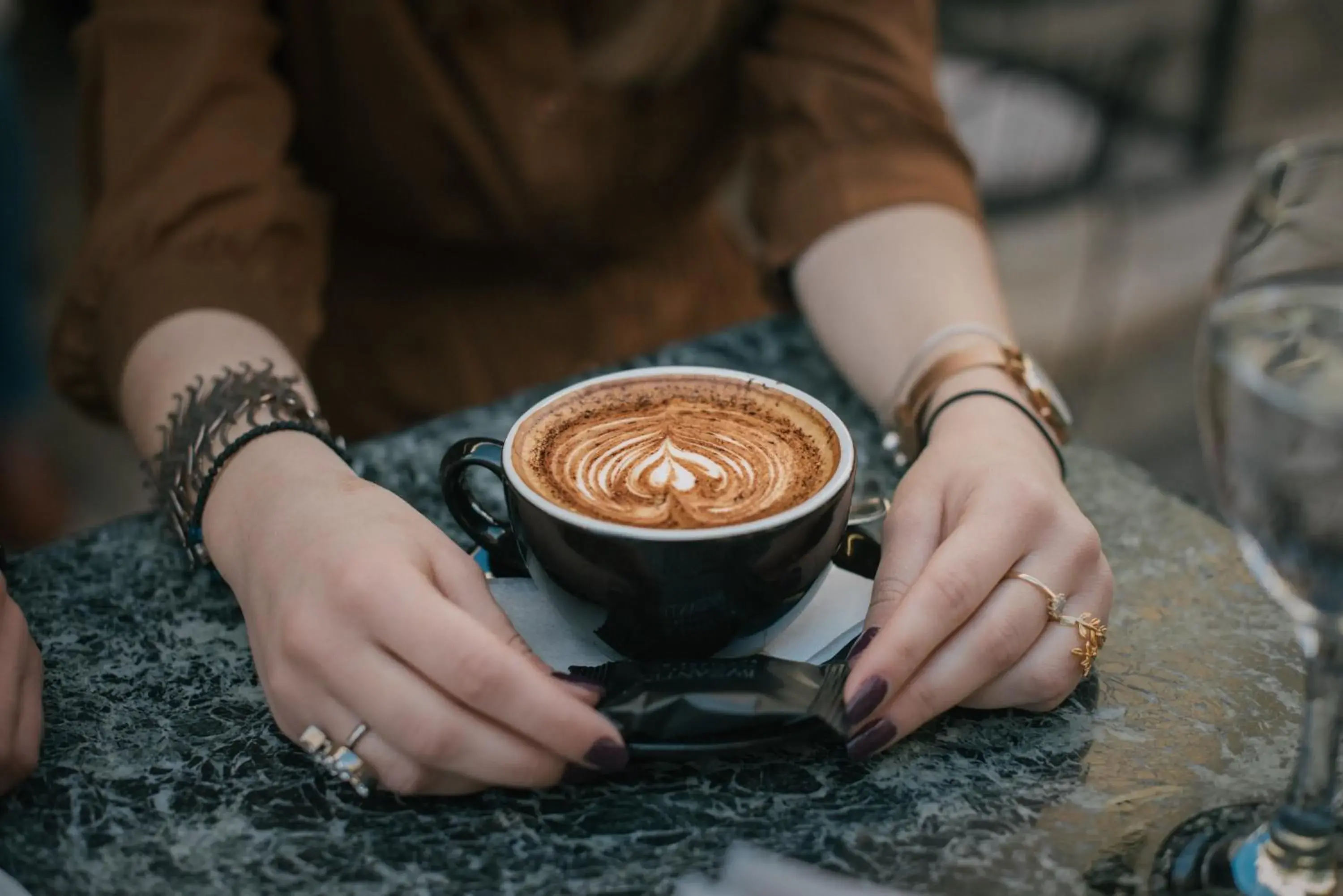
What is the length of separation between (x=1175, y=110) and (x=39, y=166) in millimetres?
2769

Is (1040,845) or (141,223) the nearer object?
(1040,845)

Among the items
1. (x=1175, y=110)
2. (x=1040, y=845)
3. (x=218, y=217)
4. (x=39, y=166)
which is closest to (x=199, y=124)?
(x=218, y=217)

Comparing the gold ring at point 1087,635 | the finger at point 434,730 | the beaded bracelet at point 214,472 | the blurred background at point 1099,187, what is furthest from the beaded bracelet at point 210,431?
the blurred background at point 1099,187

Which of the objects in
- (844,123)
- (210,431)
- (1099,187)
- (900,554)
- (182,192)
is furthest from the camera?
(1099,187)

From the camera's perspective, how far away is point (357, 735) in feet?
1.89

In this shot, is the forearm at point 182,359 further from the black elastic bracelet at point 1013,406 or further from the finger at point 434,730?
the black elastic bracelet at point 1013,406

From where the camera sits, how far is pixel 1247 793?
1.90 feet

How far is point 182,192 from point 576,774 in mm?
574

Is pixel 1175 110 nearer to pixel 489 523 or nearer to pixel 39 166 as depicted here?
pixel 489 523

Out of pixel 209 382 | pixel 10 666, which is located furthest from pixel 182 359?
pixel 10 666

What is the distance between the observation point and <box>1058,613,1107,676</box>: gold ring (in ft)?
2.08

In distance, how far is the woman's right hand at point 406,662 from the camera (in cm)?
55

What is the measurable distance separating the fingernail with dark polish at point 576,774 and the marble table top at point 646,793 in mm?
11

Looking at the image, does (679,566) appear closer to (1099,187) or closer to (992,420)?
(992,420)
